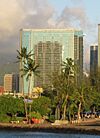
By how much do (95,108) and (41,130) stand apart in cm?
6477

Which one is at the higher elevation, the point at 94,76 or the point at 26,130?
the point at 94,76

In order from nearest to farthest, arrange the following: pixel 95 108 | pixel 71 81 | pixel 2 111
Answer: pixel 2 111, pixel 71 81, pixel 95 108

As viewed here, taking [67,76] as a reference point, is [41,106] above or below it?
below

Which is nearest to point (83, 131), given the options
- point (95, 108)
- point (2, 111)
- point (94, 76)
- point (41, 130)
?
point (41, 130)

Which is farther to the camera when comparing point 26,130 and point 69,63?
point 69,63

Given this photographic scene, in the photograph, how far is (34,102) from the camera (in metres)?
133

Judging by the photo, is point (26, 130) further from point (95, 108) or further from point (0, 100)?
point (95, 108)

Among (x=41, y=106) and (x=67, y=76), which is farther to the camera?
(x=67, y=76)

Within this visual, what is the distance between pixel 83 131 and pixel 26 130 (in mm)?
13731

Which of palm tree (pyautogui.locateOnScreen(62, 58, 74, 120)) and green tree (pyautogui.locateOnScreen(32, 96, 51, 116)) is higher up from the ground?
palm tree (pyautogui.locateOnScreen(62, 58, 74, 120))

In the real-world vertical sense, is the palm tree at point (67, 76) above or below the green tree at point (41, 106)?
above

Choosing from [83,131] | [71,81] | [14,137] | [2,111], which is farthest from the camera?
[71,81]

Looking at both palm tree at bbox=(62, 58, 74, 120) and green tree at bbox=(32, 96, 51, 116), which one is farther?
green tree at bbox=(32, 96, 51, 116)

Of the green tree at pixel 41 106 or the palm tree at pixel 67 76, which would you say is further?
the green tree at pixel 41 106
